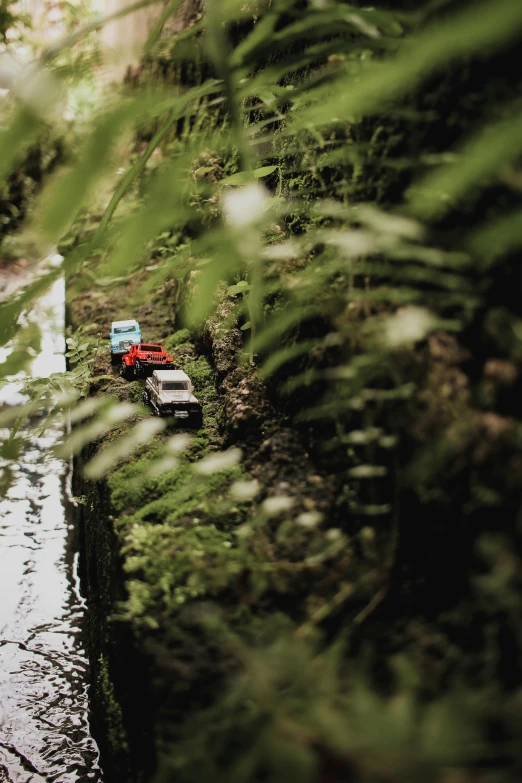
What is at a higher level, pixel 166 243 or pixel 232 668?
pixel 166 243

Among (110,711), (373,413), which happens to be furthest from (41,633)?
(373,413)

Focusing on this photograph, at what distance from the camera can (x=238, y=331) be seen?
2.27 metres

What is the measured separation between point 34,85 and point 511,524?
3.69ft

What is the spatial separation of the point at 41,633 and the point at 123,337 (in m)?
1.30

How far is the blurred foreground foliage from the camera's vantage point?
765 mm

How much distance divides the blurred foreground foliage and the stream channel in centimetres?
79

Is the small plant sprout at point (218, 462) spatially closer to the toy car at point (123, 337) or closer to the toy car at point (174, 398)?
the toy car at point (174, 398)

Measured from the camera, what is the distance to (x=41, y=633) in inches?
93.9

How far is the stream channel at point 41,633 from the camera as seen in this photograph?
194cm

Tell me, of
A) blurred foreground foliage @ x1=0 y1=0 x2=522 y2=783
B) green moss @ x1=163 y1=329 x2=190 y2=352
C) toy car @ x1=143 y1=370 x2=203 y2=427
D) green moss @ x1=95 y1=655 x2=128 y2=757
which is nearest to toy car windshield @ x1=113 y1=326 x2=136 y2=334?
green moss @ x1=163 y1=329 x2=190 y2=352

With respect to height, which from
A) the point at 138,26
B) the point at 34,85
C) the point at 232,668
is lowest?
the point at 232,668

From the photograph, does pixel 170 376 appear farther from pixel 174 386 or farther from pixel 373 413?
pixel 373 413

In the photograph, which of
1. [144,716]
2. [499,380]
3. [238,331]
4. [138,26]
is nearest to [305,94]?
[499,380]

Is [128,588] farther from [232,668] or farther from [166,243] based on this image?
[166,243]
